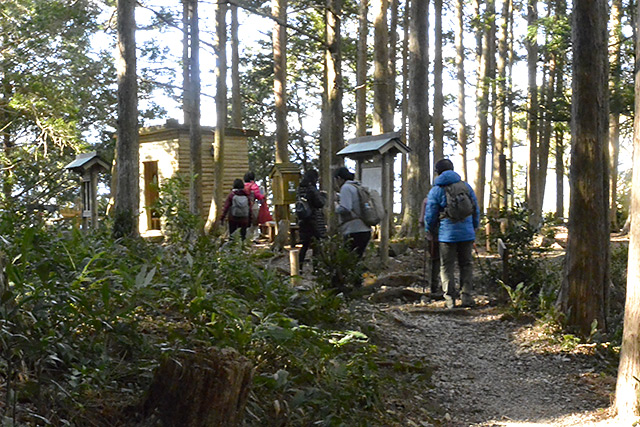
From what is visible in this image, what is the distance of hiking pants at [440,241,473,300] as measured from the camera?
9875mm

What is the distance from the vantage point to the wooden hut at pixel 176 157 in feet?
83.6

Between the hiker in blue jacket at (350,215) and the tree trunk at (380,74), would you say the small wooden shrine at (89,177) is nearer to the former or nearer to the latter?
the tree trunk at (380,74)

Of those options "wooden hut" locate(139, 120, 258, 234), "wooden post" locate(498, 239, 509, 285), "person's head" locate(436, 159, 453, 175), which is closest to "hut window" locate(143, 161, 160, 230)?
"wooden hut" locate(139, 120, 258, 234)

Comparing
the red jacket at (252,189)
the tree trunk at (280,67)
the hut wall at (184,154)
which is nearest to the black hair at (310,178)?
the red jacket at (252,189)

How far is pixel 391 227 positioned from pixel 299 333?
1484 cm

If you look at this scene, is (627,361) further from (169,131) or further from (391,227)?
(169,131)

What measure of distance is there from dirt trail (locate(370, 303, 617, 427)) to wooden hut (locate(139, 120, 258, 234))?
17011 mm

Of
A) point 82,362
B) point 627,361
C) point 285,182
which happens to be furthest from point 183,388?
point 285,182

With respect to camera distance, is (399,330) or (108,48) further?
(108,48)

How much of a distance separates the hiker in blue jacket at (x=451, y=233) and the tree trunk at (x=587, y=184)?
1.85 metres

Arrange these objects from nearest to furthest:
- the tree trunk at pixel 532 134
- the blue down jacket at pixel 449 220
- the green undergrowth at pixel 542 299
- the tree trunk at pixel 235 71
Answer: the green undergrowth at pixel 542 299 → the blue down jacket at pixel 449 220 → the tree trunk at pixel 532 134 → the tree trunk at pixel 235 71

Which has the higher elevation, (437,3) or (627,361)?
(437,3)

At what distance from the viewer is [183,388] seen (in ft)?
12.6

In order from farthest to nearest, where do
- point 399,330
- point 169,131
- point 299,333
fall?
point 169,131 → point 399,330 → point 299,333
